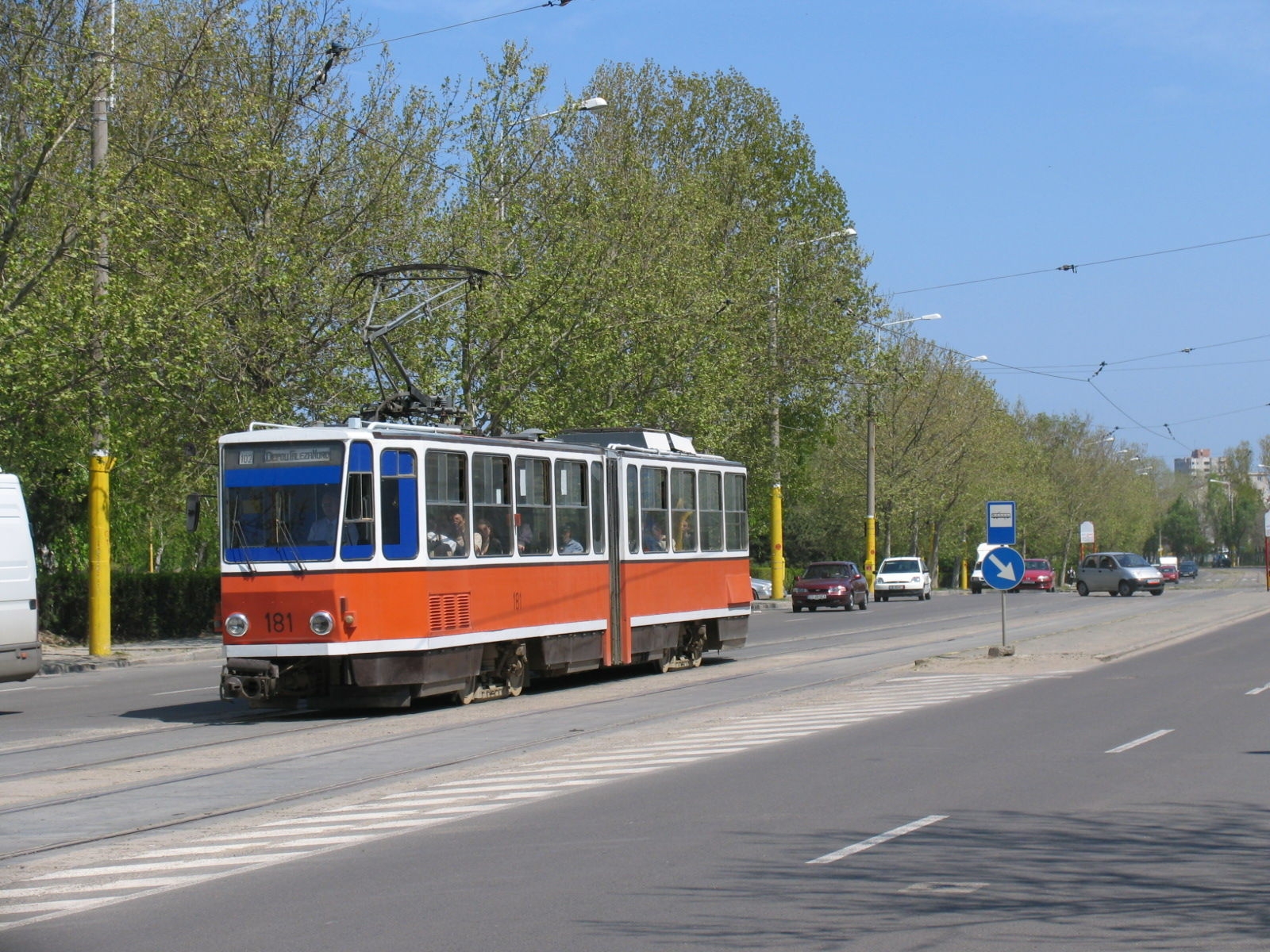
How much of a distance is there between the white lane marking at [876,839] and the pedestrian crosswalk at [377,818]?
2551 millimetres

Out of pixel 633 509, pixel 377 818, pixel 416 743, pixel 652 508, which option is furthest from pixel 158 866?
pixel 652 508

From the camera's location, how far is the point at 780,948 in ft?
22.2

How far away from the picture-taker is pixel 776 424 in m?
53.6

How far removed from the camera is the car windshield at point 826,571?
53531 mm

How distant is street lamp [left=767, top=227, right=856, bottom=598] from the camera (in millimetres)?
51719

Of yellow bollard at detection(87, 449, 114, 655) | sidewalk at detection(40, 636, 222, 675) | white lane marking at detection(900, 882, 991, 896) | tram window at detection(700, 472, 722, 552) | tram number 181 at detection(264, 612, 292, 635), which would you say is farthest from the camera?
yellow bollard at detection(87, 449, 114, 655)

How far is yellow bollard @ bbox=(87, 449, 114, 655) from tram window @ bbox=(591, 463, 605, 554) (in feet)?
34.9

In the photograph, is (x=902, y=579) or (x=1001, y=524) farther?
(x=902, y=579)

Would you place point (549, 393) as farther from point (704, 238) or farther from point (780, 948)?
point (780, 948)

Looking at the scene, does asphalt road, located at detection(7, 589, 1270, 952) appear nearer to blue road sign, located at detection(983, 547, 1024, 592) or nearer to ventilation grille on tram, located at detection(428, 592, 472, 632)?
ventilation grille on tram, located at detection(428, 592, 472, 632)

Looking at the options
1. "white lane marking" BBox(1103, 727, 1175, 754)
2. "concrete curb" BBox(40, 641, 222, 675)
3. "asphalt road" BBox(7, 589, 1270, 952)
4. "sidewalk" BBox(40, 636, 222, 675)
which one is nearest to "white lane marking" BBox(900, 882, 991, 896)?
"asphalt road" BBox(7, 589, 1270, 952)

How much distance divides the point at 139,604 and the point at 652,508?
1550 cm

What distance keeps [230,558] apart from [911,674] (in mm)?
9235

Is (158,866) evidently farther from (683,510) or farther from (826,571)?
(826,571)
